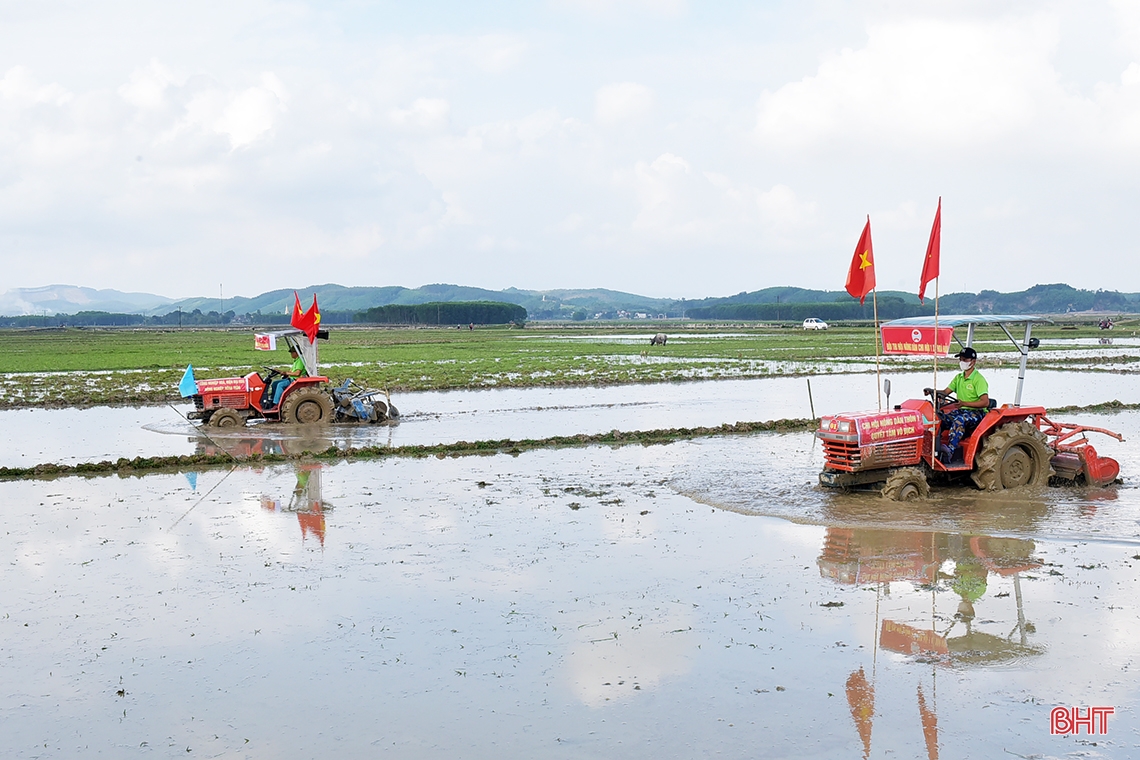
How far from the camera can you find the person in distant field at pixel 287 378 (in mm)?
23828

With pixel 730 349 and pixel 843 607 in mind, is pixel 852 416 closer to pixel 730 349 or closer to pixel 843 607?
pixel 843 607

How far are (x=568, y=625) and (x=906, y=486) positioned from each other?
6.81 m

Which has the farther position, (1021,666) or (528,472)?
(528,472)

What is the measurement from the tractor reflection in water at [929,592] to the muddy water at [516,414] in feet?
37.6

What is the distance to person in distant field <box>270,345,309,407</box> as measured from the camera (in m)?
23.8

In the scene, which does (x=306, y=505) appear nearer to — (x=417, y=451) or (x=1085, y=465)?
(x=417, y=451)

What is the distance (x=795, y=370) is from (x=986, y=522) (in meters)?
30.6

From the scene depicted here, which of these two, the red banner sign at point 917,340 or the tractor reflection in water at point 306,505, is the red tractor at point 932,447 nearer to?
the red banner sign at point 917,340

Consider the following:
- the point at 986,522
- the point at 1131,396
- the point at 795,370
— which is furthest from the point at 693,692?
the point at 795,370

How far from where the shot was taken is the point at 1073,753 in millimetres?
6094

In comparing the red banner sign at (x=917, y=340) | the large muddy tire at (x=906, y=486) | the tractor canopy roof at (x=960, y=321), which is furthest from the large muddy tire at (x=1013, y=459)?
the red banner sign at (x=917, y=340)

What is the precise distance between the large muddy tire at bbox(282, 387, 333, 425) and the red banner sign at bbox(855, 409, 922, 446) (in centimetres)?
1434

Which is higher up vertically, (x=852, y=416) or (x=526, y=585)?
(x=852, y=416)

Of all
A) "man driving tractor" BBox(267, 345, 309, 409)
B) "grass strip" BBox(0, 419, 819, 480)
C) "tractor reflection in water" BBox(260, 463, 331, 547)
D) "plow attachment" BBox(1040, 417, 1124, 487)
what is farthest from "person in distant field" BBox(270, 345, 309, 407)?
"plow attachment" BBox(1040, 417, 1124, 487)
